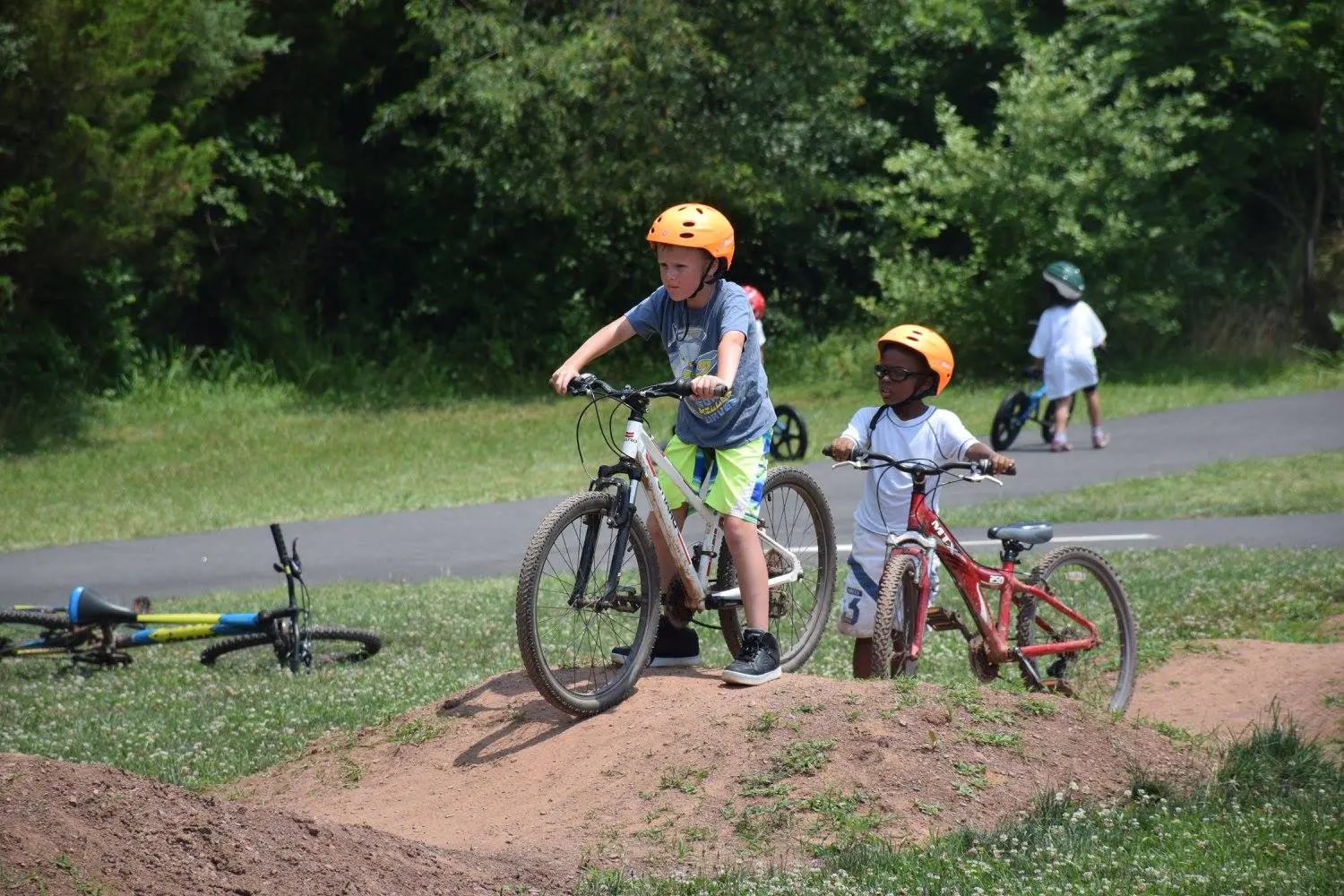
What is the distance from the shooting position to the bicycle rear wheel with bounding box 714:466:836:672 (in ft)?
22.9

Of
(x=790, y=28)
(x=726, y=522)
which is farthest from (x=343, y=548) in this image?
(x=790, y=28)

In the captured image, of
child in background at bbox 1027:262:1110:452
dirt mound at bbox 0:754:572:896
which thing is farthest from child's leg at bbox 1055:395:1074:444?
dirt mound at bbox 0:754:572:896

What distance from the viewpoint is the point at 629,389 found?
20.0 ft

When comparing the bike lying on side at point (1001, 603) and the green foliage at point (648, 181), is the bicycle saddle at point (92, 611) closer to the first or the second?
the bike lying on side at point (1001, 603)

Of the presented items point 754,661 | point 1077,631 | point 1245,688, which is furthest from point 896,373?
point 1245,688

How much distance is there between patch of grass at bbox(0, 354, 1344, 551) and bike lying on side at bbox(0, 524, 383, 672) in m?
5.43

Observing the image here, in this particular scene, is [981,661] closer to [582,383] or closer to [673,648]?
[673,648]

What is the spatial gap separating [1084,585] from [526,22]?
19.0 meters

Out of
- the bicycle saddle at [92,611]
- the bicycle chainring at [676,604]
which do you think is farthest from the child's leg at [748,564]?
the bicycle saddle at [92,611]

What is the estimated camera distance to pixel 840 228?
30188mm

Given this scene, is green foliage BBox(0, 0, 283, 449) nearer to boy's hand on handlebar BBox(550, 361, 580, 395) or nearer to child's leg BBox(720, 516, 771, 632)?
boy's hand on handlebar BBox(550, 361, 580, 395)

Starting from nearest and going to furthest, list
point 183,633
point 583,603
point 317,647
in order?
point 583,603 → point 183,633 → point 317,647

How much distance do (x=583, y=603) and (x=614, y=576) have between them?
145 millimetres

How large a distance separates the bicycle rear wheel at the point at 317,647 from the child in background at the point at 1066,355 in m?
10.6
